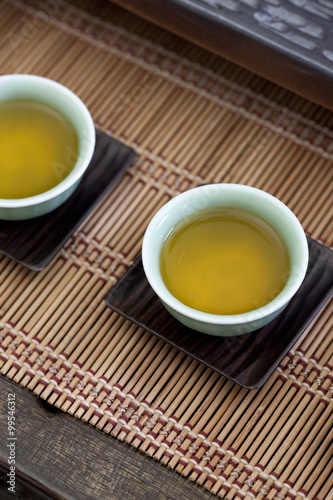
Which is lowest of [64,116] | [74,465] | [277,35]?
[74,465]

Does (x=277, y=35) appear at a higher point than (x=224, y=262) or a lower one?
higher

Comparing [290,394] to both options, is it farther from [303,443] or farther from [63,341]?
[63,341]

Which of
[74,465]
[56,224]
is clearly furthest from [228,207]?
[74,465]

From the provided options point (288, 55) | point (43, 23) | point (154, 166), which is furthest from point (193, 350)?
point (43, 23)

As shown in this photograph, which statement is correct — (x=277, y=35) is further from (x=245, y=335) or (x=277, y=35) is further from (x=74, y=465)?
(x=74, y=465)

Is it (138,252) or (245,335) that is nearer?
(245,335)

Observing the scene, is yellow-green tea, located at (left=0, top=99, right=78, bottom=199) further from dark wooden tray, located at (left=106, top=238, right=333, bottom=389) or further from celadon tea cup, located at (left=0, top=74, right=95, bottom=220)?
dark wooden tray, located at (left=106, top=238, right=333, bottom=389)
